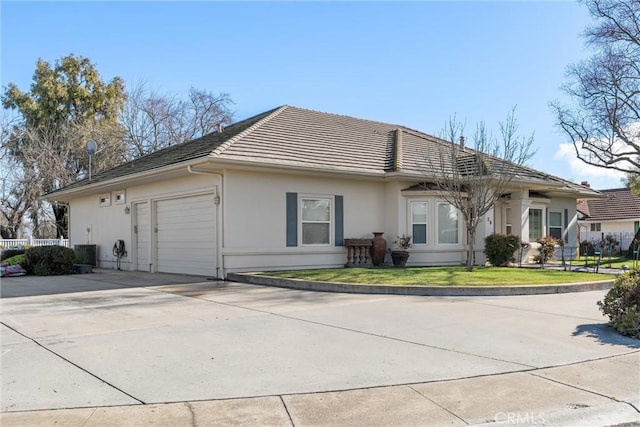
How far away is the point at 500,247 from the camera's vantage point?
1791 centimetres

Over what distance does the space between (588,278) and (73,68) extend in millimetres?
40400

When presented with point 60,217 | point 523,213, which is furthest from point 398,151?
point 60,217

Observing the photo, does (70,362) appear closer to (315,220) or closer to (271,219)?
(271,219)

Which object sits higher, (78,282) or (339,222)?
(339,222)

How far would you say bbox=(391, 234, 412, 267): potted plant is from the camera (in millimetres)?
17297

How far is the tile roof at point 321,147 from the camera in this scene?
49.7 ft

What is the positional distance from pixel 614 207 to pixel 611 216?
49.8 inches

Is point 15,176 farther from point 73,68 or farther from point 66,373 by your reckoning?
point 66,373

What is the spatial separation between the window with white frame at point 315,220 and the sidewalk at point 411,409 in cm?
1128

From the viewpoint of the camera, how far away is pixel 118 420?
424cm

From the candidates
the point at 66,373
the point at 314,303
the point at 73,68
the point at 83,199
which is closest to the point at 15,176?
the point at 73,68

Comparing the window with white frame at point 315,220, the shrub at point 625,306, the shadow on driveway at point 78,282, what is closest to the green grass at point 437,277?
the window with white frame at point 315,220

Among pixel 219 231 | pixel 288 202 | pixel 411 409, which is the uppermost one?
pixel 288 202

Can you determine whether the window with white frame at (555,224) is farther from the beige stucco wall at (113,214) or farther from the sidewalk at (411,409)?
the sidewalk at (411,409)
